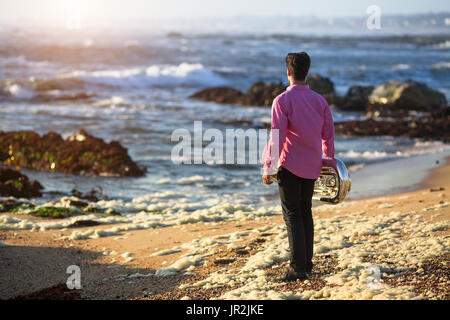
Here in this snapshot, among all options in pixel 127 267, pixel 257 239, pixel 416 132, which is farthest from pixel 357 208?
pixel 416 132

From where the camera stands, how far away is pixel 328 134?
446 centimetres

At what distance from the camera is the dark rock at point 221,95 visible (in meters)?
23.2

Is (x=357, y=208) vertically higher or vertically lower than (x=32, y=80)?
lower

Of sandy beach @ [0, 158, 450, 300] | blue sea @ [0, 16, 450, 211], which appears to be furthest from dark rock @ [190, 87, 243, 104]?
sandy beach @ [0, 158, 450, 300]

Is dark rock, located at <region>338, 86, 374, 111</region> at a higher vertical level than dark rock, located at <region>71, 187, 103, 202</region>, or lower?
higher

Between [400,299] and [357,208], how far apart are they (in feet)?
12.1

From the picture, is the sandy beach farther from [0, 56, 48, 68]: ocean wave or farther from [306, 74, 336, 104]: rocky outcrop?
[0, 56, 48, 68]: ocean wave

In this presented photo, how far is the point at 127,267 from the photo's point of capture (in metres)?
5.34

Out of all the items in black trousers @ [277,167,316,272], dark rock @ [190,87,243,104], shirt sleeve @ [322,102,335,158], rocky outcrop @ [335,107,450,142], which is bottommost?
rocky outcrop @ [335,107,450,142]

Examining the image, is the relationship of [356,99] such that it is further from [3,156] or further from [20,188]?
[20,188]

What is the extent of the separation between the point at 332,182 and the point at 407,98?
17055mm

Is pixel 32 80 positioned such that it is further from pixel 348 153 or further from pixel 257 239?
pixel 257 239

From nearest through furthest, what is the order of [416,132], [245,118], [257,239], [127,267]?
[127,267]
[257,239]
[416,132]
[245,118]

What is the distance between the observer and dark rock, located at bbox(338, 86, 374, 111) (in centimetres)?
2099
